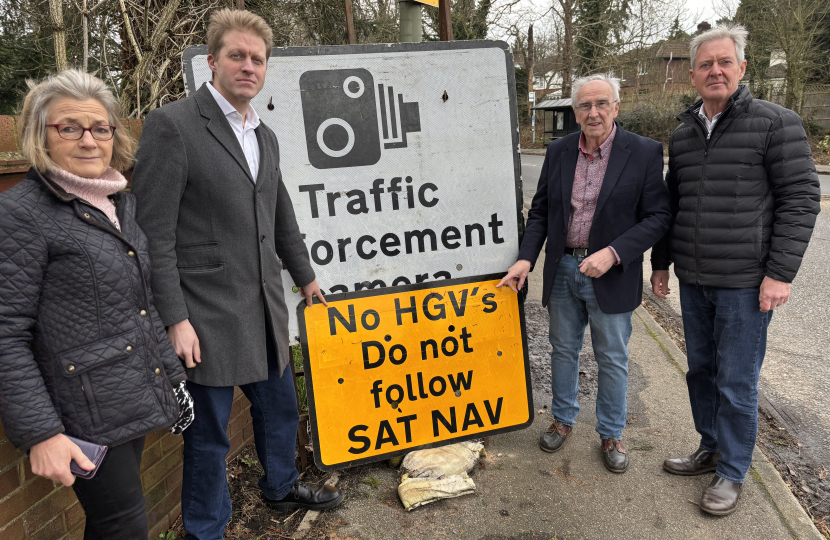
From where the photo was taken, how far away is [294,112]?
8.21ft

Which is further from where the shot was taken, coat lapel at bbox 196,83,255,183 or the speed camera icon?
the speed camera icon

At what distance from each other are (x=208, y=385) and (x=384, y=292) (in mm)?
938

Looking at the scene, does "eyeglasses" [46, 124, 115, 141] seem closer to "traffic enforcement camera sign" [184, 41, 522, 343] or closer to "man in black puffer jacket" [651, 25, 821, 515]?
"traffic enforcement camera sign" [184, 41, 522, 343]

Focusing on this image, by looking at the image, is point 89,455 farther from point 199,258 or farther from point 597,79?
point 597,79

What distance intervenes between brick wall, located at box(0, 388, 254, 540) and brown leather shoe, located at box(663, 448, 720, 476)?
2375mm

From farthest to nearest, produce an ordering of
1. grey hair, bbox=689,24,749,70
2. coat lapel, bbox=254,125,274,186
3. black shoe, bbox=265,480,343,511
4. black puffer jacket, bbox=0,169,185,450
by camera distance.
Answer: black shoe, bbox=265,480,343,511 → grey hair, bbox=689,24,749,70 → coat lapel, bbox=254,125,274,186 → black puffer jacket, bbox=0,169,185,450

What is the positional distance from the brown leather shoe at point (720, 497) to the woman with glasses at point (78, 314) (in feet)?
7.52

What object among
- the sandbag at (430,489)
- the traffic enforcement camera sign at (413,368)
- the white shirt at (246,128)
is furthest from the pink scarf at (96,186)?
the sandbag at (430,489)

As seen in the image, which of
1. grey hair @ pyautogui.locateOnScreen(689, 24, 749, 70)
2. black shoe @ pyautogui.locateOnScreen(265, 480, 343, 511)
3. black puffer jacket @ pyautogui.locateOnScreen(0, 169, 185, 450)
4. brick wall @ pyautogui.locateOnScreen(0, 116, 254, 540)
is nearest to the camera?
black puffer jacket @ pyautogui.locateOnScreen(0, 169, 185, 450)

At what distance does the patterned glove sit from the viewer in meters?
1.91

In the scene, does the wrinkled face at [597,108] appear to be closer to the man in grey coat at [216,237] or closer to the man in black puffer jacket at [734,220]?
the man in black puffer jacket at [734,220]

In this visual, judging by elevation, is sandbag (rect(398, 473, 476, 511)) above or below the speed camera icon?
below

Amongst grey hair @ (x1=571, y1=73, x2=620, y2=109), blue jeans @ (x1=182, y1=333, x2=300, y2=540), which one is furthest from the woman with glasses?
grey hair @ (x1=571, y1=73, x2=620, y2=109)

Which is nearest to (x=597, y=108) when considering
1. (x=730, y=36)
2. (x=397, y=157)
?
(x=730, y=36)
